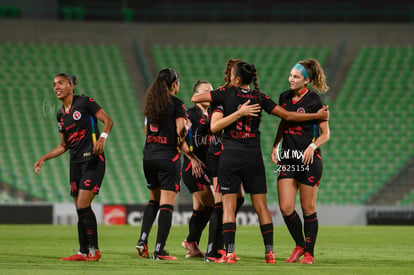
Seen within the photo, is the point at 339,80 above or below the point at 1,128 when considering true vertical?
above

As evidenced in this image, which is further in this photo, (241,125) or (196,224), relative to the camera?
(196,224)

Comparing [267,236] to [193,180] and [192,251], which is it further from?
[193,180]

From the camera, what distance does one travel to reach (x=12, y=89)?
24.3 metres

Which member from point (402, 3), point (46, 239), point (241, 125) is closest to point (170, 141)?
point (241, 125)

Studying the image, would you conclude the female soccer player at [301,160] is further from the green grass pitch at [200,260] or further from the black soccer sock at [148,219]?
the black soccer sock at [148,219]

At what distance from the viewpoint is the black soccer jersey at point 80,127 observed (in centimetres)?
834

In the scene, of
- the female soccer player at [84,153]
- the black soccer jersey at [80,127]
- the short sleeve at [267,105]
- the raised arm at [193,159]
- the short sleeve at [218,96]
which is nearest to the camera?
the short sleeve at [218,96]

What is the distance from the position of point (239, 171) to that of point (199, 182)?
149 cm

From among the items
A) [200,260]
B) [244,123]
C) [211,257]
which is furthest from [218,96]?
[200,260]

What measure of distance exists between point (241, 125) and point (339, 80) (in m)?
18.8

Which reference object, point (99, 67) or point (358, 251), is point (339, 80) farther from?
point (358, 251)

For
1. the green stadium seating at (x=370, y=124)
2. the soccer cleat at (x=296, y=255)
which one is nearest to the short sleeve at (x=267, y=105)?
the soccer cleat at (x=296, y=255)

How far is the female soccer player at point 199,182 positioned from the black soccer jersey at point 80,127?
1.33m

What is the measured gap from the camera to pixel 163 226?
27.0 feet
